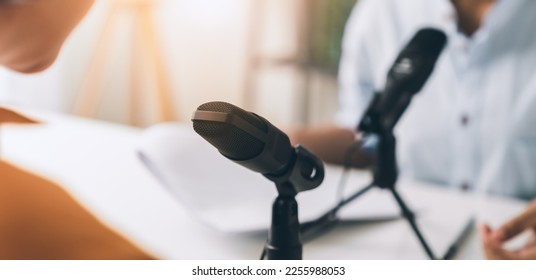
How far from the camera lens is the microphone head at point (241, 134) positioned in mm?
300

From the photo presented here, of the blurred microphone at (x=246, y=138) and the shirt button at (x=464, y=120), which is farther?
the shirt button at (x=464, y=120)

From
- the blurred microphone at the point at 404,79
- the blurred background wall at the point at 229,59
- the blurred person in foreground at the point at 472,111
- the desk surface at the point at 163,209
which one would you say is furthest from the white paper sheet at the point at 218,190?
the blurred background wall at the point at 229,59

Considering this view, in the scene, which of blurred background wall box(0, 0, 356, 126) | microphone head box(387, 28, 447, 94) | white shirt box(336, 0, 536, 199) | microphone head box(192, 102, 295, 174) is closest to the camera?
microphone head box(192, 102, 295, 174)

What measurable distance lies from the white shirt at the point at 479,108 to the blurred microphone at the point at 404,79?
0.39 meters

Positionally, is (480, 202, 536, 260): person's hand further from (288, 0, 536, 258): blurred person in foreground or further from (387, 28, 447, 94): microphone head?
(288, 0, 536, 258): blurred person in foreground

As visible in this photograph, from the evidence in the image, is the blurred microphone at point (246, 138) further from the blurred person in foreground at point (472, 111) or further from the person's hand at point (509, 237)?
the blurred person in foreground at point (472, 111)

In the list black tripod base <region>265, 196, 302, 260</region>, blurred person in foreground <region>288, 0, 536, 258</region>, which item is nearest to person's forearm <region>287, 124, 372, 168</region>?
blurred person in foreground <region>288, 0, 536, 258</region>

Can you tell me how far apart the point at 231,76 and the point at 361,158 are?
4.72 ft

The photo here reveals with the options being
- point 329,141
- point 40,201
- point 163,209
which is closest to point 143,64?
point 329,141

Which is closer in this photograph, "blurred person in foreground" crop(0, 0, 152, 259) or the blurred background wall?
"blurred person in foreground" crop(0, 0, 152, 259)

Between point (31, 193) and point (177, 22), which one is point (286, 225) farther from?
point (177, 22)

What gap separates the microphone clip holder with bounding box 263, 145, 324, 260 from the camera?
35 cm

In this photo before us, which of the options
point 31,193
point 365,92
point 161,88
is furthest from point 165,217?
point 161,88

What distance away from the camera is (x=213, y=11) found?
7.52 ft
